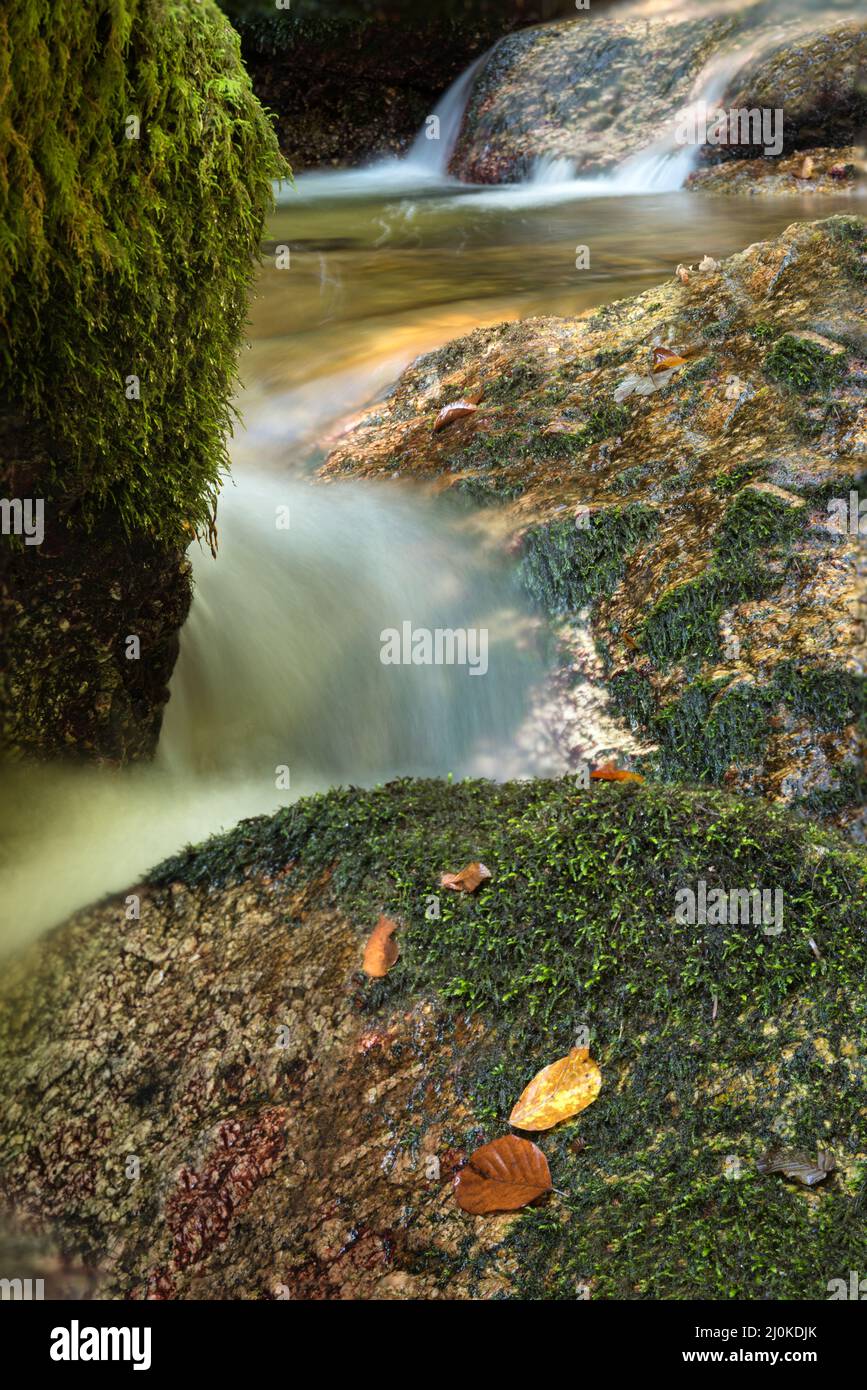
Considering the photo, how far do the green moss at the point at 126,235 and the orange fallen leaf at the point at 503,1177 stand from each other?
2.13 meters

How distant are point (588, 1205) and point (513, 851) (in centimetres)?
97

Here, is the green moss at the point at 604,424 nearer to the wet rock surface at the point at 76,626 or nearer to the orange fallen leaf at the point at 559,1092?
the wet rock surface at the point at 76,626

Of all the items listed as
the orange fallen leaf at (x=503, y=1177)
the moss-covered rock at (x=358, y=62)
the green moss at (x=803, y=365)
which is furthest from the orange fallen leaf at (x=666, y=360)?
the moss-covered rock at (x=358, y=62)

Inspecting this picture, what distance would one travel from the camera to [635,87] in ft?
40.1

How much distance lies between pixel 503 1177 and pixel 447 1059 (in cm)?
33

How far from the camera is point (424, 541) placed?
4824 millimetres

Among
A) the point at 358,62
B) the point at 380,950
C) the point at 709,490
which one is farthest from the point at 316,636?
the point at 358,62

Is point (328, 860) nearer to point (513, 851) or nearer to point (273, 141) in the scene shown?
point (513, 851)

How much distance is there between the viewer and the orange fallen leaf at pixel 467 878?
2846 mm

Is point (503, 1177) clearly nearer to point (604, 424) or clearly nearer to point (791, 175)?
point (604, 424)

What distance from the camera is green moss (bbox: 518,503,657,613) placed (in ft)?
13.9

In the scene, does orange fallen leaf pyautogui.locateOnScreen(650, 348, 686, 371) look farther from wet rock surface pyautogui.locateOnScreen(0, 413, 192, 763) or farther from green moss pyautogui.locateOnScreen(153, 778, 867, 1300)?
green moss pyautogui.locateOnScreen(153, 778, 867, 1300)

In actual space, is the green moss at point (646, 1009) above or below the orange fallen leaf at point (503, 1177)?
above

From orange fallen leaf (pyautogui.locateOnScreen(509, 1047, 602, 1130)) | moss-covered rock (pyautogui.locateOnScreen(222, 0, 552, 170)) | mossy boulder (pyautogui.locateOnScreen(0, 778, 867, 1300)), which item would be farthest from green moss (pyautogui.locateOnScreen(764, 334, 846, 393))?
moss-covered rock (pyautogui.locateOnScreen(222, 0, 552, 170))
